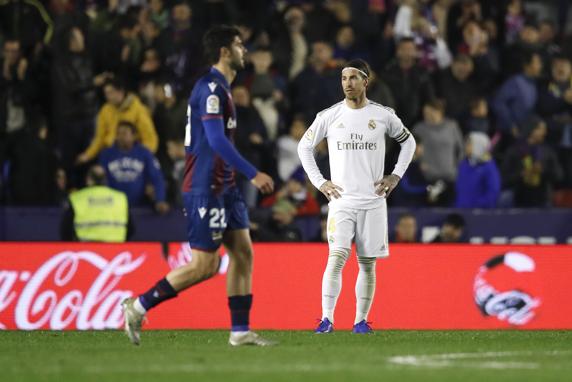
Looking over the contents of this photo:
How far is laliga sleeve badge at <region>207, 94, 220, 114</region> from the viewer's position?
9.84 meters

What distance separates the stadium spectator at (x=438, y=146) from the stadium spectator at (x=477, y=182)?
0.70 feet

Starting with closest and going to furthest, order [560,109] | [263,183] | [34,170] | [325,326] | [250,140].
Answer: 1. [263,183]
2. [325,326]
3. [34,170]
4. [250,140]
5. [560,109]

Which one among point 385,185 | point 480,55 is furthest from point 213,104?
point 480,55

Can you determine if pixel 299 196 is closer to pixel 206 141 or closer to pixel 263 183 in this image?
pixel 206 141

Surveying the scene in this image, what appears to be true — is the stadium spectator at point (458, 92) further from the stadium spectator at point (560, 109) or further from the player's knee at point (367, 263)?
the player's knee at point (367, 263)

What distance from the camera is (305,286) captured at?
13.6 meters

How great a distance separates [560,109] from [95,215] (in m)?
6.76

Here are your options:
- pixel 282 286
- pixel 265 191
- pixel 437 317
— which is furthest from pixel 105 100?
pixel 265 191

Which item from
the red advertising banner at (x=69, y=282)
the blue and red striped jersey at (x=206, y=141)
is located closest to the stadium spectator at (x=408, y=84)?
the red advertising banner at (x=69, y=282)

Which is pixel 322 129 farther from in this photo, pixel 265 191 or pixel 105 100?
pixel 105 100

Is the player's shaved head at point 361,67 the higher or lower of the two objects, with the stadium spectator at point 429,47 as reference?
lower

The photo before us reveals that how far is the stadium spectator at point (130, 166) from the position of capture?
15945mm

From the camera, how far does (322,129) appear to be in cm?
1177

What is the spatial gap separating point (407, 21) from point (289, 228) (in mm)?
4214
